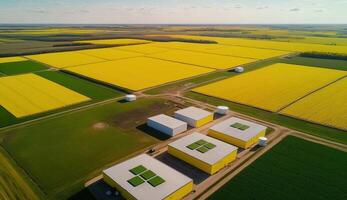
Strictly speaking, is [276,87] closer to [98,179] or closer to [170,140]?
[170,140]

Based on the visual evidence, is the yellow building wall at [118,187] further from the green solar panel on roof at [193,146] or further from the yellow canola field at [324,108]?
the yellow canola field at [324,108]

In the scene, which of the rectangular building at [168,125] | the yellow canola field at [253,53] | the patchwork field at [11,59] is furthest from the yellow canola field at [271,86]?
the patchwork field at [11,59]

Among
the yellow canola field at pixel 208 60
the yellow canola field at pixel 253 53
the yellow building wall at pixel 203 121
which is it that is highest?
the yellow canola field at pixel 253 53

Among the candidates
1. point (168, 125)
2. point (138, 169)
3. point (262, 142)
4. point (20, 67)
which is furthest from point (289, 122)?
point (20, 67)

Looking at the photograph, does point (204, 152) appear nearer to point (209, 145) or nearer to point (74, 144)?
point (209, 145)

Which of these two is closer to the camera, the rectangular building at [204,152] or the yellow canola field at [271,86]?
the rectangular building at [204,152]

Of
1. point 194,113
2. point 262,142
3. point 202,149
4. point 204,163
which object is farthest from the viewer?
point 194,113

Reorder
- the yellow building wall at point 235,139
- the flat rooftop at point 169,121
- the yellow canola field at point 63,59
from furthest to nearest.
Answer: the yellow canola field at point 63,59 < the flat rooftop at point 169,121 < the yellow building wall at point 235,139

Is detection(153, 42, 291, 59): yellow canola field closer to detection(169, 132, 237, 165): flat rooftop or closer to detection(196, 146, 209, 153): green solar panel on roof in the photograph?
detection(169, 132, 237, 165): flat rooftop
